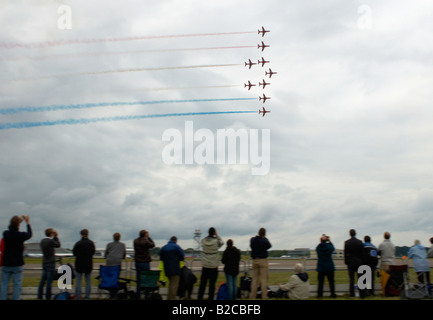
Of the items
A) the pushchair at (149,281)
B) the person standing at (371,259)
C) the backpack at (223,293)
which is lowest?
the backpack at (223,293)

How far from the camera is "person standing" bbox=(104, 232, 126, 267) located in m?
15.1

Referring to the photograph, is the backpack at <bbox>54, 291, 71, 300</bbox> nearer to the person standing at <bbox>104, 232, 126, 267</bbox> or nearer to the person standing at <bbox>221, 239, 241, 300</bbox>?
the person standing at <bbox>104, 232, 126, 267</bbox>

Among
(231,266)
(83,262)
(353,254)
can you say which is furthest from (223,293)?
(353,254)

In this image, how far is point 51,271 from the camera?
1458 cm

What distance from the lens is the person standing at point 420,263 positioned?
1589 cm

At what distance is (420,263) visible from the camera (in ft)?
52.4

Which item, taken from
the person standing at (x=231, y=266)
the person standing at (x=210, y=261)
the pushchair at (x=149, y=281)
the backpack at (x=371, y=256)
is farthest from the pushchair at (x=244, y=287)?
the backpack at (x=371, y=256)

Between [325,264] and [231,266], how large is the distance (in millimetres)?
3209

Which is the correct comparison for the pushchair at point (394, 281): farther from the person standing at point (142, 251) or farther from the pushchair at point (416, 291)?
the person standing at point (142, 251)

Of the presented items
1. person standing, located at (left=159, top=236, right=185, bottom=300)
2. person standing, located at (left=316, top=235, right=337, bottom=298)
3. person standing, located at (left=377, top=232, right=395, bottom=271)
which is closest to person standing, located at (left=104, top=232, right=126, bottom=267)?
person standing, located at (left=159, top=236, right=185, bottom=300)

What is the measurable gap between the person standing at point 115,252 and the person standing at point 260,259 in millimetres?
4246

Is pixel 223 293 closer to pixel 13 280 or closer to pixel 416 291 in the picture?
pixel 416 291
